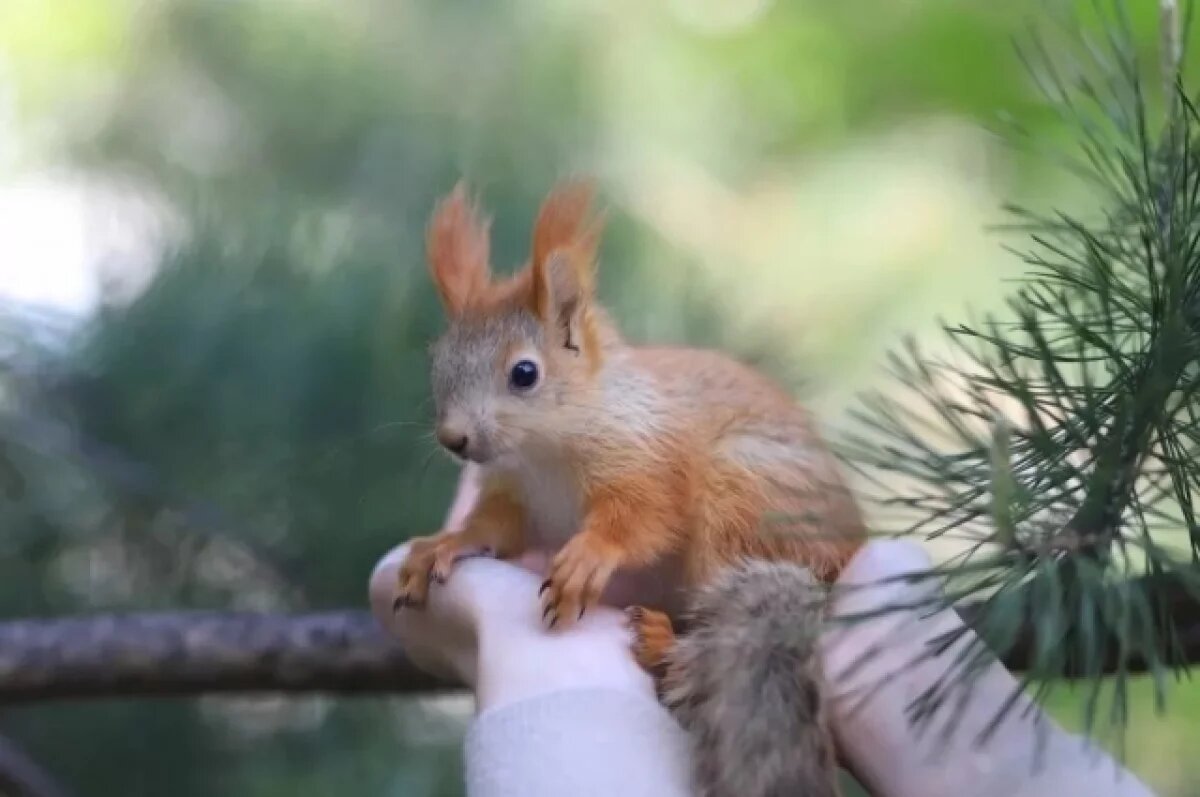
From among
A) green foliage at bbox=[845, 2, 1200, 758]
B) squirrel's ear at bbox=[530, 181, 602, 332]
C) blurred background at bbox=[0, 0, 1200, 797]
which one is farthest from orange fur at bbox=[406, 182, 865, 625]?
green foliage at bbox=[845, 2, 1200, 758]

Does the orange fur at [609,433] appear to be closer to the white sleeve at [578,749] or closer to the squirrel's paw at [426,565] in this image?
the squirrel's paw at [426,565]

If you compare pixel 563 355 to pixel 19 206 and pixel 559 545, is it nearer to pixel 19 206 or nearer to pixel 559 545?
pixel 559 545

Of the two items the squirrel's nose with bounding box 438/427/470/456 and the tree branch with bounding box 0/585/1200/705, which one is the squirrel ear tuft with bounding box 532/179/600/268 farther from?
the tree branch with bounding box 0/585/1200/705

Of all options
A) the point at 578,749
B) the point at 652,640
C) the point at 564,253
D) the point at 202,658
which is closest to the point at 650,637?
the point at 652,640

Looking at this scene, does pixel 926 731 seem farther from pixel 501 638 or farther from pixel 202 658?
pixel 202 658

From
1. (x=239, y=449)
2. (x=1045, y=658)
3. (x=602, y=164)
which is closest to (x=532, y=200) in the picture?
(x=602, y=164)

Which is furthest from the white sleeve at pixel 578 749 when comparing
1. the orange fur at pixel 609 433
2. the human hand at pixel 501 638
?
the orange fur at pixel 609 433
